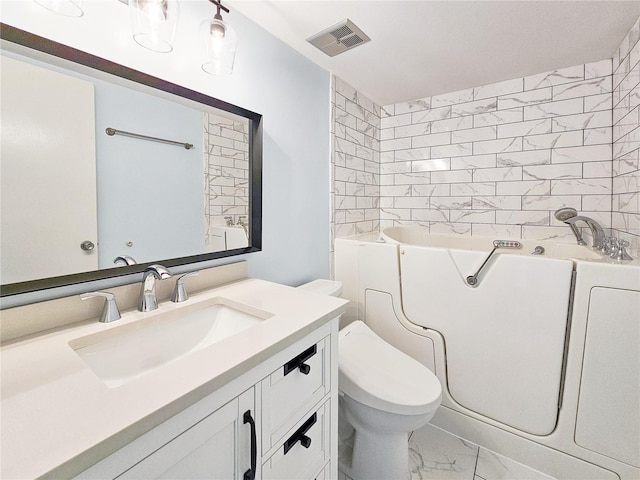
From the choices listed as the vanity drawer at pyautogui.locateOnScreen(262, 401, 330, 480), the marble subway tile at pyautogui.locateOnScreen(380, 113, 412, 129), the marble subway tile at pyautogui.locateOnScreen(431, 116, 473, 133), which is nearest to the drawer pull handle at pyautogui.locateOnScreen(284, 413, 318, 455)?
the vanity drawer at pyautogui.locateOnScreen(262, 401, 330, 480)

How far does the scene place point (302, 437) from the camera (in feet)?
3.17

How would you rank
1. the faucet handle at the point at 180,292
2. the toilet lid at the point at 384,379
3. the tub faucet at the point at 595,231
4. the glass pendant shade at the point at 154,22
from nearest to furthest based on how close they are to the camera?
the glass pendant shade at the point at 154,22, the faucet handle at the point at 180,292, the toilet lid at the point at 384,379, the tub faucet at the point at 595,231

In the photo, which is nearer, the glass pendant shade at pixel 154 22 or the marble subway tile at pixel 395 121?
the glass pendant shade at pixel 154 22

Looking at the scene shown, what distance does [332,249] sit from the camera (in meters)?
2.20

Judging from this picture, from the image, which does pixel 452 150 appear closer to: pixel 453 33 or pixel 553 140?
pixel 553 140

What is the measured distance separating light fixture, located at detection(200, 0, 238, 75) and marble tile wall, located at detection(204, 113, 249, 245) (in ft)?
0.66

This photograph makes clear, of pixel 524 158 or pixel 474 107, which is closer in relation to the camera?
pixel 524 158

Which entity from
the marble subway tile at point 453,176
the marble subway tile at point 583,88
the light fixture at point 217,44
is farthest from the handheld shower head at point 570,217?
the light fixture at point 217,44

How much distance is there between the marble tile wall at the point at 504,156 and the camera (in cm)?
205

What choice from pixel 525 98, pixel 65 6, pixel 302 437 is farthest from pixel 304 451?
pixel 525 98

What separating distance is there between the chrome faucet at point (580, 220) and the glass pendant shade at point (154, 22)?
96.5 inches

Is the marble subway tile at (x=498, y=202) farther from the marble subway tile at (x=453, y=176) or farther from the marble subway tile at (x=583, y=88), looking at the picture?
the marble subway tile at (x=583, y=88)

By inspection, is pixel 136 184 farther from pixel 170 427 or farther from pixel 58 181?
pixel 170 427

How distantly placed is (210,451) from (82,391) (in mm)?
312
